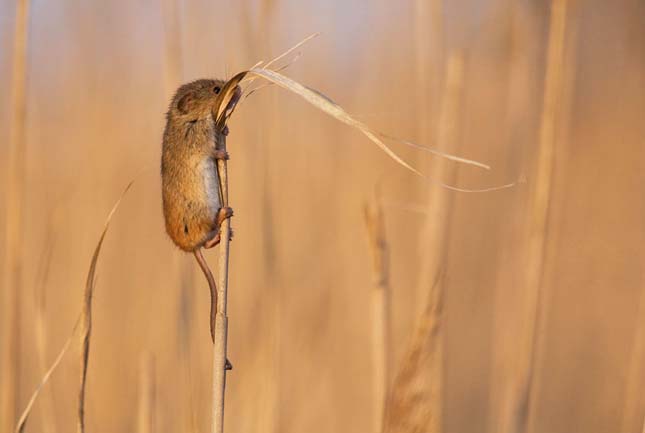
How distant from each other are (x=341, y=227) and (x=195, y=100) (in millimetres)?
1607

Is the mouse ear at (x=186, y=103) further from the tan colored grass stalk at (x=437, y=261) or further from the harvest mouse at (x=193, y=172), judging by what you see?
the tan colored grass stalk at (x=437, y=261)

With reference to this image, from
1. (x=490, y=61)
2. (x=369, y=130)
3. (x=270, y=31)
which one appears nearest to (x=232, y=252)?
(x=490, y=61)

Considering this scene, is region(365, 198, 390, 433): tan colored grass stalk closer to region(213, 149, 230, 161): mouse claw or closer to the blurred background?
the blurred background

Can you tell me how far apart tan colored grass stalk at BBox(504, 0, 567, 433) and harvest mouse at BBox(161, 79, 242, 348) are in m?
0.61

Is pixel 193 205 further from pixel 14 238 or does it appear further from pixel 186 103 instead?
pixel 14 238

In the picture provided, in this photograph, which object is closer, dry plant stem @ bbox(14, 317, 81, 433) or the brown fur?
dry plant stem @ bbox(14, 317, 81, 433)

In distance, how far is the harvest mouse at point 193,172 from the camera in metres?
1.30

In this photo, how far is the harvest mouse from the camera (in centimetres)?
130

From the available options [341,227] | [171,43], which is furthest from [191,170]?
[341,227]

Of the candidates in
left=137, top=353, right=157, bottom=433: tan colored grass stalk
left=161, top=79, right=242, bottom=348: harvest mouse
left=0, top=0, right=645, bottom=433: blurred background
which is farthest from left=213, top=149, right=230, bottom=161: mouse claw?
left=137, top=353, right=157, bottom=433: tan colored grass stalk

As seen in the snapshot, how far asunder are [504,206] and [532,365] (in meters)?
1.91

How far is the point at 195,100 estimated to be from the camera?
143cm

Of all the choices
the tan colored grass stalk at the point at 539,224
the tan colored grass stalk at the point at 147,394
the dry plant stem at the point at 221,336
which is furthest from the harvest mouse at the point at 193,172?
the tan colored grass stalk at the point at 539,224

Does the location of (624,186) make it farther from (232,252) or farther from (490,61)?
(232,252)
